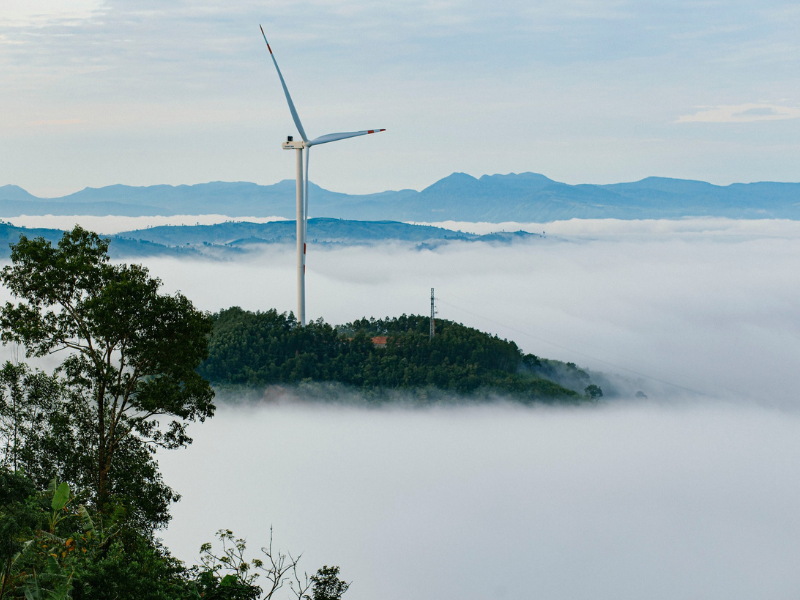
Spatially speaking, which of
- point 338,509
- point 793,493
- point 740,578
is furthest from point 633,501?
point 338,509

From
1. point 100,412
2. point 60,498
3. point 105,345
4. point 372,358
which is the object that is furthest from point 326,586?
point 372,358

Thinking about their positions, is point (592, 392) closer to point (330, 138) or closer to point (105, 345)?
point (330, 138)

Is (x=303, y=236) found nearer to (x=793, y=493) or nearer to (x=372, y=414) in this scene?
(x=372, y=414)

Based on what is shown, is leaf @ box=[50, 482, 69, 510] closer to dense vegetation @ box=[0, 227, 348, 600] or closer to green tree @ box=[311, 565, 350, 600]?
dense vegetation @ box=[0, 227, 348, 600]

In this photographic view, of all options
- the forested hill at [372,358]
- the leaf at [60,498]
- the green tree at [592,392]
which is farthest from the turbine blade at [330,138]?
the green tree at [592,392]

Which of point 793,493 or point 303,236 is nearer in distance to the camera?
point 303,236

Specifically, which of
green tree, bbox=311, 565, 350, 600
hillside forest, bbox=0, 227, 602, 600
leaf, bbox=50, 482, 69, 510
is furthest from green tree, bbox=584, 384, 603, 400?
leaf, bbox=50, 482, 69, 510

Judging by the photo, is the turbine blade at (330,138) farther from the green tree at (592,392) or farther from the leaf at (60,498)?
the green tree at (592,392)
